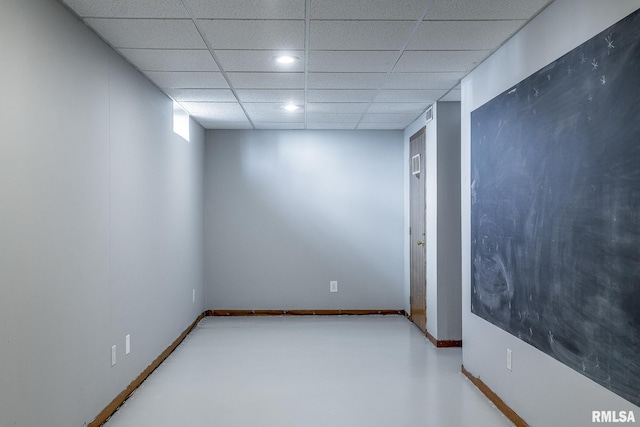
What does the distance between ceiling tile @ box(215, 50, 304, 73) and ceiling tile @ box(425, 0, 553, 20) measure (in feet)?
3.30

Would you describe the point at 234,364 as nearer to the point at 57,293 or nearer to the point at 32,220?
the point at 57,293

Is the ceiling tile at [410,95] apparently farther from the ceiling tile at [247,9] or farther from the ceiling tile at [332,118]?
the ceiling tile at [247,9]

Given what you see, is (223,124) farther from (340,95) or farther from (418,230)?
(418,230)

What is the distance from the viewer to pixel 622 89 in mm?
1991

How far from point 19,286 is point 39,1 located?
1296 millimetres

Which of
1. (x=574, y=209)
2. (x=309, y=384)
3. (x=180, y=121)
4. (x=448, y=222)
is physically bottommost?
(x=309, y=384)

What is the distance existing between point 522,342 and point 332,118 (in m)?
3.48

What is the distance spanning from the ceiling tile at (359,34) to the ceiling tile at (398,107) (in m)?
1.71

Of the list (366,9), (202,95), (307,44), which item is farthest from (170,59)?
(366,9)

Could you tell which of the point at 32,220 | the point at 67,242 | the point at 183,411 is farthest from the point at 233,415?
the point at 32,220

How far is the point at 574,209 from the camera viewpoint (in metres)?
2.36

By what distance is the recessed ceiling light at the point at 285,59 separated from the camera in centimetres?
346

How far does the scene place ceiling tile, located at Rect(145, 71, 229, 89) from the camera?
12.8 feet

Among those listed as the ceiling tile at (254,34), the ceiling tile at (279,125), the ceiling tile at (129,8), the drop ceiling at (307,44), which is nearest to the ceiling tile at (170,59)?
the drop ceiling at (307,44)
